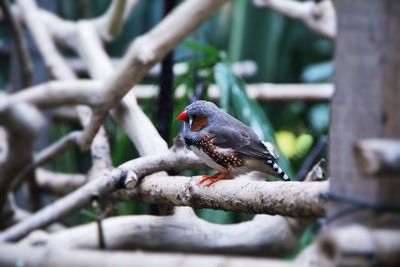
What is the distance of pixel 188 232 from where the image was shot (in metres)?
2.17

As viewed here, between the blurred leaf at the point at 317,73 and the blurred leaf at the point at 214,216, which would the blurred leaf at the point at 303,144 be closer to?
the blurred leaf at the point at 317,73

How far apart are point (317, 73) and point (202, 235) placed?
9.08ft

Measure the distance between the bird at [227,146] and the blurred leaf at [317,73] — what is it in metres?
2.78

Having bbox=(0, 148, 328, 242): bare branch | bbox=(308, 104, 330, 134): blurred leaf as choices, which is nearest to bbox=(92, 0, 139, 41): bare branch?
bbox=(0, 148, 328, 242): bare branch

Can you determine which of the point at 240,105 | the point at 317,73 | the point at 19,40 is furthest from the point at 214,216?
the point at 317,73

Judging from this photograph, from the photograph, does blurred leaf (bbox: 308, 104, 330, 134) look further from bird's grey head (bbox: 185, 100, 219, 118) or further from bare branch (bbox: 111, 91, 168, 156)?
bird's grey head (bbox: 185, 100, 219, 118)

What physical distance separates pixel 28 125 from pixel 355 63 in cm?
180

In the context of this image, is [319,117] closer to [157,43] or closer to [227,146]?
[157,43]

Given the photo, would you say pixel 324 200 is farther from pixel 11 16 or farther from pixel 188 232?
pixel 11 16

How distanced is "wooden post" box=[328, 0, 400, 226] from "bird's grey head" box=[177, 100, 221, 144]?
960 mm

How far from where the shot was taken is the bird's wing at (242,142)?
76.3 inches

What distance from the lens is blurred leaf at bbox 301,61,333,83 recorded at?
15.6 ft

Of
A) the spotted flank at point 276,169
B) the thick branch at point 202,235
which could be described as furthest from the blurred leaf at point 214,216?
the spotted flank at point 276,169

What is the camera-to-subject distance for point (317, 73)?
4777 mm
